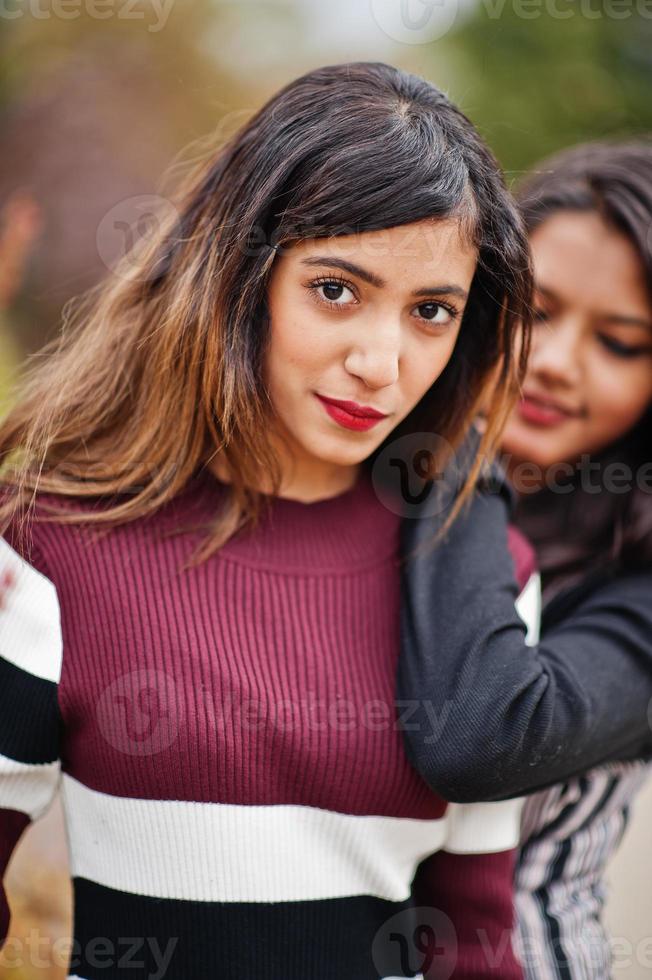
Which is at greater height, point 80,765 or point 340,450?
point 340,450

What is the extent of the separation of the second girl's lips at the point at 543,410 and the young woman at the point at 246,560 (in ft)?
1.54

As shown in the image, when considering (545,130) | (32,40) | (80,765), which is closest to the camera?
(80,765)

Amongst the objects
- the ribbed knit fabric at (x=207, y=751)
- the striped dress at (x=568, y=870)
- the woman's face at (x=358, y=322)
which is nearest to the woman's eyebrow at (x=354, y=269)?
the woman's face at (x=358, y=322)

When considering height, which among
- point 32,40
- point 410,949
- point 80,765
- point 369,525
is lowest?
point 410,949

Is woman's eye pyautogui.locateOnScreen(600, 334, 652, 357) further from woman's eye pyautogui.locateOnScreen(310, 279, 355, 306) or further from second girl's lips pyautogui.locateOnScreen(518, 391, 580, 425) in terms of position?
woman's eye pyautogui.locateOnScreen(310, 279, 355, 306)

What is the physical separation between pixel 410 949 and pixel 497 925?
6.3 inches

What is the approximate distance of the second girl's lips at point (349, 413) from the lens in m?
1.35

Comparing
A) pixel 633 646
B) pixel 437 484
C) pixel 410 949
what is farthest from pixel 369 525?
pixel 410 949

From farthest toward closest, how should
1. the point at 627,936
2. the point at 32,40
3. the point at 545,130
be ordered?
the point at 545,130, the point at 32,40, the point at 627,936

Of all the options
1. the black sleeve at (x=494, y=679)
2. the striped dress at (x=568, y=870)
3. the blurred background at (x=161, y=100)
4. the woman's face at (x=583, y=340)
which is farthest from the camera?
the blurred background at (x=161, y=100)

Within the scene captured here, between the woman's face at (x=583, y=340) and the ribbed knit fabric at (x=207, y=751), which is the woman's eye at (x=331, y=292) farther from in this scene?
the woman's face at (x=583, y=340)

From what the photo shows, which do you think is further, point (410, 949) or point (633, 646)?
point (633, 646)

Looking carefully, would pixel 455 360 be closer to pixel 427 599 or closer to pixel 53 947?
pixel 427 599

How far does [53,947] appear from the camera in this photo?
88.5 inches
